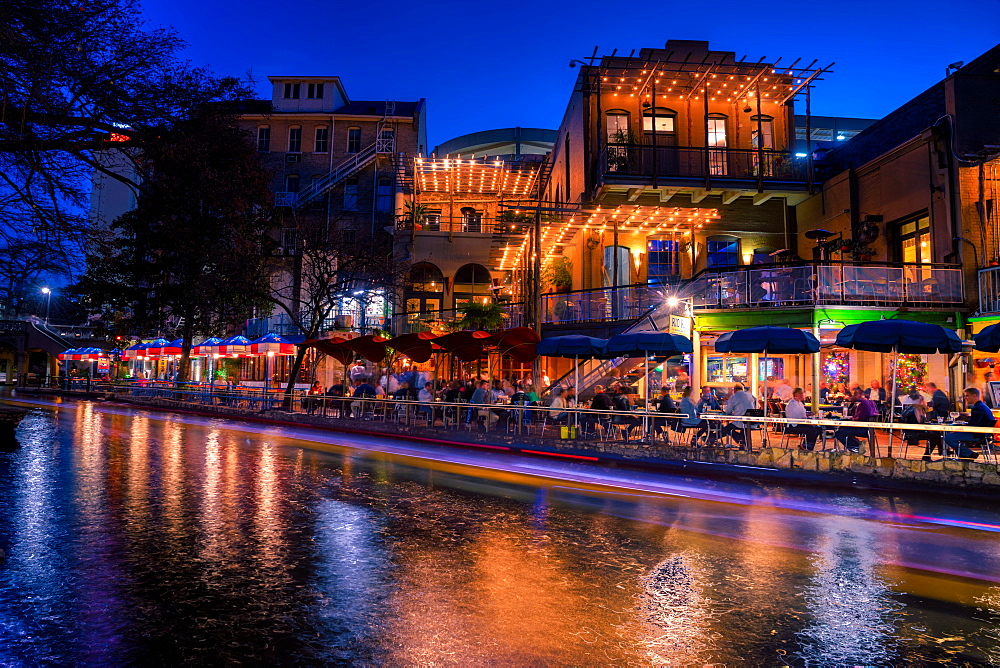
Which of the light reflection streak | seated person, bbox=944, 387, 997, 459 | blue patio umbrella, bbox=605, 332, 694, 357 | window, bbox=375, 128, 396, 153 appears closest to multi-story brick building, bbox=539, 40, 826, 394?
blue patio umbrella, bbox=605, 332, 694, 357

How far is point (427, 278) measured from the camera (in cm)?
3909

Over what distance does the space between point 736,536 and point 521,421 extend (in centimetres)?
979

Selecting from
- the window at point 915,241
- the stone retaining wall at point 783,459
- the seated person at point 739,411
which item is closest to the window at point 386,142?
the stone retaining wall at point 783,459

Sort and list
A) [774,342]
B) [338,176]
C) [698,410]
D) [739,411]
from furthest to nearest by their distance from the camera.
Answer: [338,176] → [698,410] → [774,342] → [739,411]

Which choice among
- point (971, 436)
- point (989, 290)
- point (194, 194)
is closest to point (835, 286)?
point (989, 290)

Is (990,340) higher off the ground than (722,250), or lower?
lower

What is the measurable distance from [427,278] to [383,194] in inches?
A: 321

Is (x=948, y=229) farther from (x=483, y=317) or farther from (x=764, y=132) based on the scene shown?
(x=483, y=317)

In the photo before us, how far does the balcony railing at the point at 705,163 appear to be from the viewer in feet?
83.1

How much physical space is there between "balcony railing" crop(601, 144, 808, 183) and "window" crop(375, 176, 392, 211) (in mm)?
21244

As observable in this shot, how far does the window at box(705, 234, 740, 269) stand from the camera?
27.5 metres

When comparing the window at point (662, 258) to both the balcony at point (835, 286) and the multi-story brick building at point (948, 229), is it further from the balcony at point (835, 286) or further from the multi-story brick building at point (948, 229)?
the multi-story brick building at point (948, 229)

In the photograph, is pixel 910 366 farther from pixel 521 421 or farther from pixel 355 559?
pixel 355 559

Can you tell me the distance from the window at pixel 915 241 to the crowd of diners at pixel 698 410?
4693 mm
